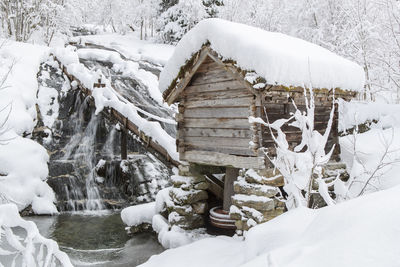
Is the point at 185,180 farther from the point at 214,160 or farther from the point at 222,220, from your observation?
the point at 222,220

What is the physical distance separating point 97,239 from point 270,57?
248 inches

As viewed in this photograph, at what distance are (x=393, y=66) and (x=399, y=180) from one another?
21.8ft

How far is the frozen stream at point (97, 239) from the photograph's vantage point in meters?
7.79

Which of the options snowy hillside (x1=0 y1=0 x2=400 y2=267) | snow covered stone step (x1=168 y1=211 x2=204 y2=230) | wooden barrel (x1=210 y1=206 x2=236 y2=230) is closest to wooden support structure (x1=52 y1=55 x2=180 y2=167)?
snowy hillside (x1=0 y1=0 x2=400 y2=267)

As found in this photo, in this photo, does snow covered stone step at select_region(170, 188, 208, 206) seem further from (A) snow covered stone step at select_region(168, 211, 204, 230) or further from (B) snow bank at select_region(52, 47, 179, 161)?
(B) snow bank at select_region(52, 47, 179, 161)

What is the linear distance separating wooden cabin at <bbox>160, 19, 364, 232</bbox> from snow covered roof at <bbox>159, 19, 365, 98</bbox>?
0.02m

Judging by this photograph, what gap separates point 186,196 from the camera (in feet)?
26.8

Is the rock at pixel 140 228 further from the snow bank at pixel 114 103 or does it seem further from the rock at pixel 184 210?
the snow bank at pixel 114 103

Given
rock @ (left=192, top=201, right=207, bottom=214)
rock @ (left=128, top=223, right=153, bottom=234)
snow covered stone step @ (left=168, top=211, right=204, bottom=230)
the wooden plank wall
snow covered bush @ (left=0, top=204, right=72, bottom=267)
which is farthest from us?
rock @ (left=128, top=223, right=153, bottom=234)

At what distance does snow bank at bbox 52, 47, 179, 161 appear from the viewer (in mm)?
10216

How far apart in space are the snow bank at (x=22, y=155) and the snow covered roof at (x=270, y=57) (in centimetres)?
508

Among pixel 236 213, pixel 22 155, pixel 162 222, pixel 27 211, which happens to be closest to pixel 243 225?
pixel 236 213

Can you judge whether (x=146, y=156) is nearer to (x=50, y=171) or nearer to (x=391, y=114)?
(x=50, y=171)

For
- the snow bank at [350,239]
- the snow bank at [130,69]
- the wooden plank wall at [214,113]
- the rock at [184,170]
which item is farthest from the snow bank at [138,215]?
the snow bank at [130,69]
